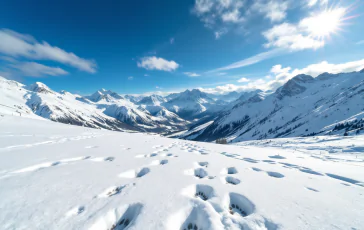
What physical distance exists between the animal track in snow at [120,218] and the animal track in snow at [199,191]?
1.32m

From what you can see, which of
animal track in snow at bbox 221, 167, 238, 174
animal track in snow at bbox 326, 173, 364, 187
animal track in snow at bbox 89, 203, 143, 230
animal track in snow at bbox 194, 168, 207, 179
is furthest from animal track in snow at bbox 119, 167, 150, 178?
animal track in snow at bbox 326, 173, 364, 187

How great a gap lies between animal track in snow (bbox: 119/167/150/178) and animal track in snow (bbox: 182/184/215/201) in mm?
1909

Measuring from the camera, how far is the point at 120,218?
3123 millimetres

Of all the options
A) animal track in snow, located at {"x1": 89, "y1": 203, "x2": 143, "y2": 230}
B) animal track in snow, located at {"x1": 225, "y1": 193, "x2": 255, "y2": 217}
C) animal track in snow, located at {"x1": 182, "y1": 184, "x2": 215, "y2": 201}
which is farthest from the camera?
animal track in snow, located at {"x1": 182, "y1": 184, "x2": 215, "y2": 201}

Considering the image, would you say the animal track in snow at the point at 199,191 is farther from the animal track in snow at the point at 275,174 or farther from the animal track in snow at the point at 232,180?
the animal track in snow at the point at 275,174

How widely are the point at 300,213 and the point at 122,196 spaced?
4.01 meters

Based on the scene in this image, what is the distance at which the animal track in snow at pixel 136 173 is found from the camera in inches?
205

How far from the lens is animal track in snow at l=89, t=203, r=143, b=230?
2848mm

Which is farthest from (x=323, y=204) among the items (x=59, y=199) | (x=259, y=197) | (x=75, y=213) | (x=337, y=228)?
(x=59, y=199)

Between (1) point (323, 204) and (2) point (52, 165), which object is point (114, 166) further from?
(1) point (323, 204)

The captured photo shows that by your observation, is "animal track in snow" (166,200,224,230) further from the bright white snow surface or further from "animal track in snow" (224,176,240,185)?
"animal track in snow" (224,176,240,185)

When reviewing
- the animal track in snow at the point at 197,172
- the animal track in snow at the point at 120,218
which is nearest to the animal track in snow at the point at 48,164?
the animal track in snow at the point at 120,218

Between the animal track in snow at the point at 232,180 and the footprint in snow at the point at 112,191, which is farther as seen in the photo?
the animal track in snow at the point at 232,180

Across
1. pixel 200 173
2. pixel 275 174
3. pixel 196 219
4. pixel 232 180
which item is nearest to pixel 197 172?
pixel 200 173
